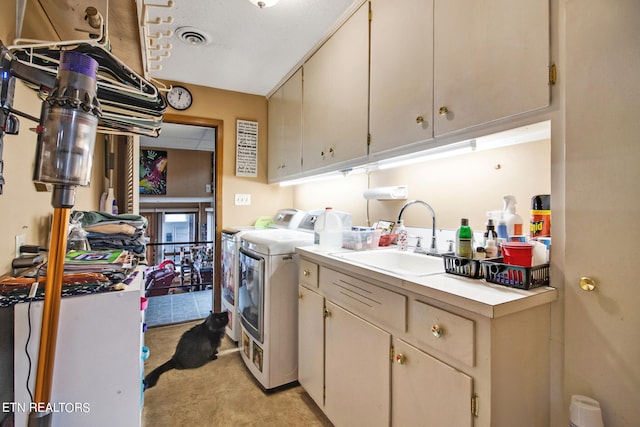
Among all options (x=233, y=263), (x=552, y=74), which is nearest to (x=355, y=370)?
(x=552, y=74)

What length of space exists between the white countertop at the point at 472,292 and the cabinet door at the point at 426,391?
0.73 feet

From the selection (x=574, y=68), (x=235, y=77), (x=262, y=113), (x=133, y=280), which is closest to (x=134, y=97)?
(x=133, y=280)

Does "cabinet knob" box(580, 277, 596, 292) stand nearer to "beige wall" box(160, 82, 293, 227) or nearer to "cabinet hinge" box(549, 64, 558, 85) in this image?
"cabinet hinge" box(549, 64, 558, 85)

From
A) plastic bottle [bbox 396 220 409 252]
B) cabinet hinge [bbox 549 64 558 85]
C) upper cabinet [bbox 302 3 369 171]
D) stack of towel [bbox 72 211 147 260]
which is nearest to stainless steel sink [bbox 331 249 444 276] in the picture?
plastic bottle [bbox 396 220 409 252]

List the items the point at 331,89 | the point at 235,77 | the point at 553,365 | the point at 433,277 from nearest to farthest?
the point at 553,365
the point at 433,277
the point at 331,89
the point at 235,77

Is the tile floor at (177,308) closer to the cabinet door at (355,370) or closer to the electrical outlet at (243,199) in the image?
the electrical outlet at (243,199)

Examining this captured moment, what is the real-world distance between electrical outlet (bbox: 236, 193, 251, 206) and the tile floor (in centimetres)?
133

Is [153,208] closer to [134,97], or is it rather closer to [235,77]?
[235,77]

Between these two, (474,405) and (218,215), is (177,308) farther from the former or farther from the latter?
(474,405)

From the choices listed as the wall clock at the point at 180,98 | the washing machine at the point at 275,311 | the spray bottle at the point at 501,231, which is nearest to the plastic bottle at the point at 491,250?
the spray bottle at the point at 501,231

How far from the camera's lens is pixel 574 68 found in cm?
90

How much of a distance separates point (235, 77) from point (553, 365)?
304cm

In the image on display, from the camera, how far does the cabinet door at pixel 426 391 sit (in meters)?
0.91

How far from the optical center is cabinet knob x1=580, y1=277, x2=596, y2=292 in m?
0.88
